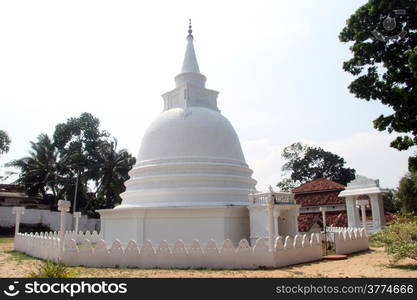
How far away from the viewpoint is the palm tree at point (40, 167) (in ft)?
140

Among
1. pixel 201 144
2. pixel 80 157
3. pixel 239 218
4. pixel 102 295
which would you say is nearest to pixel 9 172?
pixel 80 157

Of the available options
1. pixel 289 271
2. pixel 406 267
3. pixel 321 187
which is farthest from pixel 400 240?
pixel 321 187

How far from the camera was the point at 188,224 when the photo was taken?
19094 millimetres

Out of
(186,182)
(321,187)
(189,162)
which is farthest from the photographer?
(321,187)

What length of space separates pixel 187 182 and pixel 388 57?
1240 cm

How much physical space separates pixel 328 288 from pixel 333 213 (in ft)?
95.2

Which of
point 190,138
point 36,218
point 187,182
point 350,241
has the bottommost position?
point 350,241

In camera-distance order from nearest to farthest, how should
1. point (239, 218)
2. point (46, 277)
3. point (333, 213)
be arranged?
point (46, 277)
point (239, 218)
point (333, 213)

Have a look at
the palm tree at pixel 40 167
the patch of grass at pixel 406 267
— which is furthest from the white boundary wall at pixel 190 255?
the palm tree at pixel 40 167

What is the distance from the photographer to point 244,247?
14.4m

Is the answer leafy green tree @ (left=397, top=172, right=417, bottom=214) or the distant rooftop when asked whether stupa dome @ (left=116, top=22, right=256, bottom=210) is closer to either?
the distant rooftop

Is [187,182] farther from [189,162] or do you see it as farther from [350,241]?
[350,241]

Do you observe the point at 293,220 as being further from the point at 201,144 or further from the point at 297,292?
the point at 297,292

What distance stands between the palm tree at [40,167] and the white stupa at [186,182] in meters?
24.3
